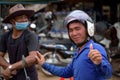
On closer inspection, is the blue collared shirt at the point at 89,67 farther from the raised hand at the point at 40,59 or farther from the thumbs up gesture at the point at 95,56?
the raised hand at the point at 40,59

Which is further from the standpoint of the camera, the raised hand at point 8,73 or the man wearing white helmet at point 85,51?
the raised hand at point 8,73

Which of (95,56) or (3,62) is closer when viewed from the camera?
(95,56)

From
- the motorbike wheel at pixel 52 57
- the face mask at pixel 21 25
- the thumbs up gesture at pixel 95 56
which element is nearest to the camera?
the thumbs up gesture at pixel 95 56

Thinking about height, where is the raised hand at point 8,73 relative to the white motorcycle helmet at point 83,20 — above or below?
below

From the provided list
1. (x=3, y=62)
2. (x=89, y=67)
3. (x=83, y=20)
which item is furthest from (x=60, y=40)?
(x=89, y=67)

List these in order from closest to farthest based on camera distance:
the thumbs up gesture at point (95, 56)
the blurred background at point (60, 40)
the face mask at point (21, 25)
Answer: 1. the thumbs up gesture at point (95, 56)
2. the face mask at point (21, 25)
3. the blurred background at point (60, 40)

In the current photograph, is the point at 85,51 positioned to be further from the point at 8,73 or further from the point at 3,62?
the point at 3,62

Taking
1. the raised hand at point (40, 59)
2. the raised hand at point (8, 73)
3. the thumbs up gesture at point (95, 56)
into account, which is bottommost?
the raised hand at point (8, 73)

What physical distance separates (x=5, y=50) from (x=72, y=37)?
155 cm

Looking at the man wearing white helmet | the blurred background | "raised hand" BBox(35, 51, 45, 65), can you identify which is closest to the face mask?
"raised hand" BBox(35, 51, 45, 65)

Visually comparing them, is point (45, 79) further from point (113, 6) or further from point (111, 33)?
point (113, 6)

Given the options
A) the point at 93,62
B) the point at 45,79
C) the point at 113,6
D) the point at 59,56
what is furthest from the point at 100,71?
the point at 113,6

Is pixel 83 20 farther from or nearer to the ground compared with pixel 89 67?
farther from the ground

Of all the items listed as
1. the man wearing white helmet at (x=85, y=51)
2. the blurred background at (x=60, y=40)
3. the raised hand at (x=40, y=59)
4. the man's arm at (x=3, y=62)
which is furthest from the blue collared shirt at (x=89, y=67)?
the blurred background at (x=60, y=40)
